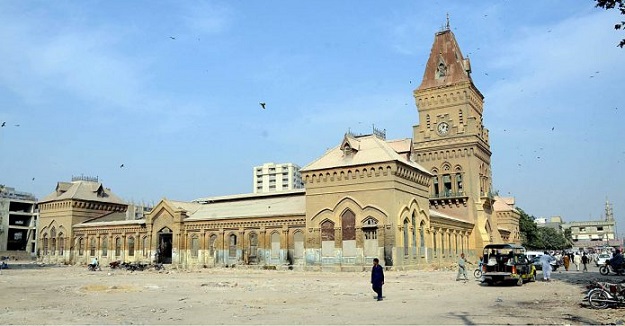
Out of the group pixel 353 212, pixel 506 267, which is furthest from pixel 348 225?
pixel 506 267

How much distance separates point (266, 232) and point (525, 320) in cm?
3350

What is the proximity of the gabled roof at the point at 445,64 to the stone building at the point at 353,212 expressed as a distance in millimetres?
113

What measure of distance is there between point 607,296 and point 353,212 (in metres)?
25.1

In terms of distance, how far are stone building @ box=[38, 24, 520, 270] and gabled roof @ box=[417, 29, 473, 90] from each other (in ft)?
0.37

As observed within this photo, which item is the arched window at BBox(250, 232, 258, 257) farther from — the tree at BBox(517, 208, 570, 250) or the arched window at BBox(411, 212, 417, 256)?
the tree at BBox(517, 208, 570, 250)

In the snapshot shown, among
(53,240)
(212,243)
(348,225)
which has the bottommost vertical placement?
(212,243)

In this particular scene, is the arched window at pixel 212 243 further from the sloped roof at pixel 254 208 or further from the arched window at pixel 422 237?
the arched window at pixel 422 237

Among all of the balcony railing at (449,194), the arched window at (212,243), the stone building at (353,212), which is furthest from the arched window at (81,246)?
the balcony railing at (449,194)

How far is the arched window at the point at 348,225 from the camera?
130 ft

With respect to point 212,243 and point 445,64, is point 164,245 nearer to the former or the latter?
point 212,243

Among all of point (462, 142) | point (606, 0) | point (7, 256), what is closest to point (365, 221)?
point (462, 142)

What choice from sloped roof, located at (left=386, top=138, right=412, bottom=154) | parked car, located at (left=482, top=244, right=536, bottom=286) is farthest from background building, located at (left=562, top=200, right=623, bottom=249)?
parked car, located at (left=482, top=244, right=536, bottom=286)

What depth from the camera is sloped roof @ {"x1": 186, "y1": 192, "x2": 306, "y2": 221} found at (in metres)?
45.8

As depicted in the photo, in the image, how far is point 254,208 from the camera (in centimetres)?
4906
